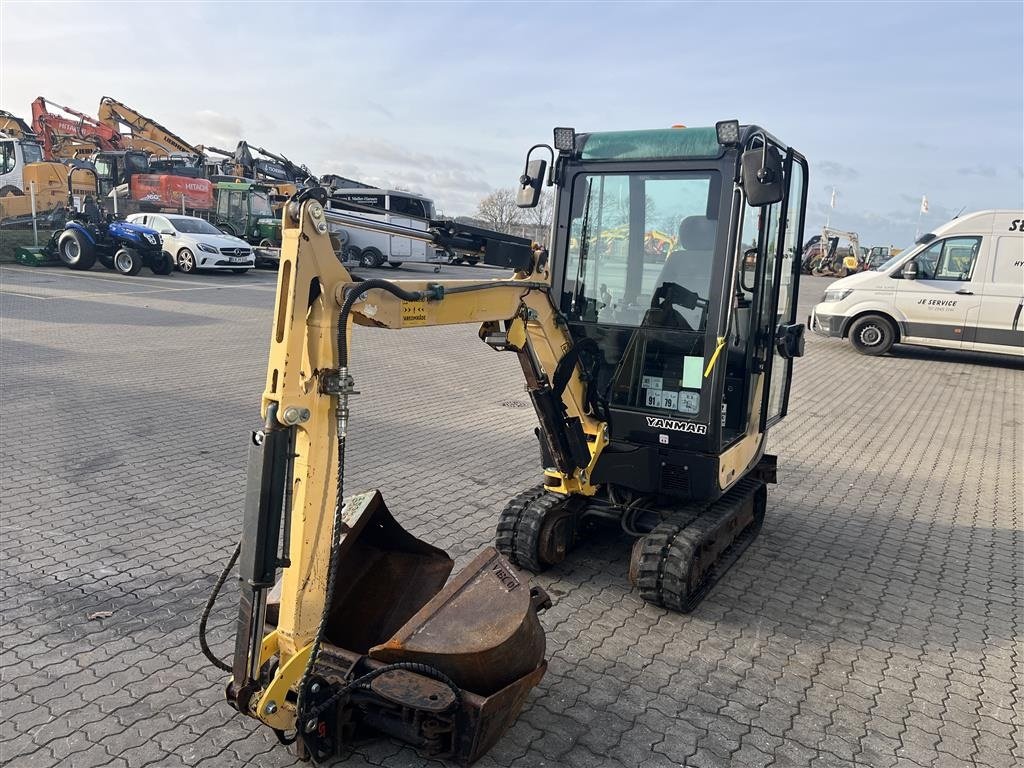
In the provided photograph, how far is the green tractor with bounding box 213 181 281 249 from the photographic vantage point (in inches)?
1152

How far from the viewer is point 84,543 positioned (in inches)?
207

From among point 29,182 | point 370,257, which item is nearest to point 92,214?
point 29,182

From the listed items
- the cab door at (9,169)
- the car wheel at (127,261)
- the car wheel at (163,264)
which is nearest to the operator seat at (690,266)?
the car wheel at (127,261)

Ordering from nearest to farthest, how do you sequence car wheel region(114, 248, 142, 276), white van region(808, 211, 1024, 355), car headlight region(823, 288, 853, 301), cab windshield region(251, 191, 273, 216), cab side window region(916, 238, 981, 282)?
white van region(808, 211, 1024, 355), cab side window region(916, 238, 981, 282), car headlight region(823, 288, 853, 301), car wheel region(114, 248, 142, 276), cab windshield region(251, 191, 273, 216)

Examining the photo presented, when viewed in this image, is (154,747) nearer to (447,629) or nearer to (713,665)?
(447,629)

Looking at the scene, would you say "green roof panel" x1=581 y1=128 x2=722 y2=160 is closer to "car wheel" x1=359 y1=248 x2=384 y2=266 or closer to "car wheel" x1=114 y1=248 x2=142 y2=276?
"car wheel" x1=114 y1=248 x2=142 y2=276

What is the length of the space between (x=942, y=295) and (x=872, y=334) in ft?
4.80

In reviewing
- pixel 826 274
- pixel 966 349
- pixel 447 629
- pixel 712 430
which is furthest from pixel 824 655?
pixel 826 274

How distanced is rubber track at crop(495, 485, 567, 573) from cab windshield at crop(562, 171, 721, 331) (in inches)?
49.4

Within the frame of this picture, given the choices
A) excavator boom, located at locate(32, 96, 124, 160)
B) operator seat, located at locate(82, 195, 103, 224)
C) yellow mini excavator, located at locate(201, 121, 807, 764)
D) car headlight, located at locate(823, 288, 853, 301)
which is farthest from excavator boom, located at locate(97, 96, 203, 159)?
yellow mini excavator, located at locate(201, 121, 807, 764)

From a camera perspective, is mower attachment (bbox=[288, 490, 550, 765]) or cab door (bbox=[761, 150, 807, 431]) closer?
mower attachment (bbox=[288, 490, 550, 765])

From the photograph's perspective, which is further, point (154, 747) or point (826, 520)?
point (826, 520)

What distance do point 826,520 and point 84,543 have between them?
5.67 m

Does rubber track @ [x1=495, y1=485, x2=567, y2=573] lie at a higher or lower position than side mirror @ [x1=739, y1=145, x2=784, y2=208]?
lower
